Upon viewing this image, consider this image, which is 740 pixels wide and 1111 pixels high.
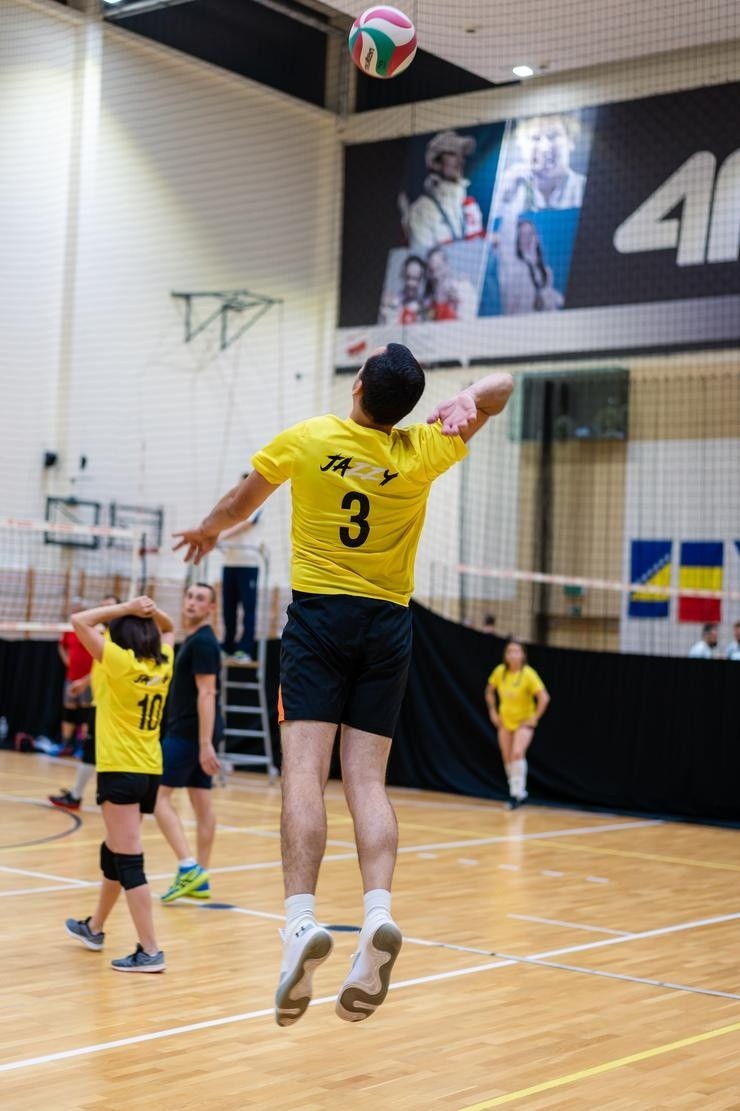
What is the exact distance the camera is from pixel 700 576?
17562 mm

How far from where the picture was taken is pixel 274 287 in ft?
67.1

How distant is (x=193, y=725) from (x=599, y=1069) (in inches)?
137

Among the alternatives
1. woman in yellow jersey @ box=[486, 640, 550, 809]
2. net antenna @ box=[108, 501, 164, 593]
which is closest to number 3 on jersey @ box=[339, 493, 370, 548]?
woman in yellow jersey @ box=[486, 640, 550, 809]

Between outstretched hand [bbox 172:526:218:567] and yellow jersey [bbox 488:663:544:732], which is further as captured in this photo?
yellow jersey [bbox 488:663:544:732]

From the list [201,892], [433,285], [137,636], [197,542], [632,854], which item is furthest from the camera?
[433,285]

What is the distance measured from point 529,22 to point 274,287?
6.21 m

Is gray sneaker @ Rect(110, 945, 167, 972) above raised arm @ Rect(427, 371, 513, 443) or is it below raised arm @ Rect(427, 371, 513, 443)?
below

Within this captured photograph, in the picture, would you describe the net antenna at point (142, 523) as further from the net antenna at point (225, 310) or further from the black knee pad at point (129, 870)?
the black knee pad at point (129, 870)

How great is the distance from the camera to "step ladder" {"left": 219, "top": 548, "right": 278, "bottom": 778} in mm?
14461

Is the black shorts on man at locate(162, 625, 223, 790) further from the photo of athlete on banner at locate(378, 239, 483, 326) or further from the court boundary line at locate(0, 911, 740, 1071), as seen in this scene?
the photo of athlete on banner at locate(378, 239, 483, 326)

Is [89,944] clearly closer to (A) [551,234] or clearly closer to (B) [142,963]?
(B) [142,963]

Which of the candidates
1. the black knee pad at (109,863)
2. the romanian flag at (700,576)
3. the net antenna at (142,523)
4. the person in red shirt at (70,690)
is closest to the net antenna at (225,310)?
the net antenna at (142,523)

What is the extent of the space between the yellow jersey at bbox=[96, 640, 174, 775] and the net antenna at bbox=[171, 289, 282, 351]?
14283 mm

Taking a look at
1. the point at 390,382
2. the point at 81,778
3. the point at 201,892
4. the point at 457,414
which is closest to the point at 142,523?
the point at 81,778
